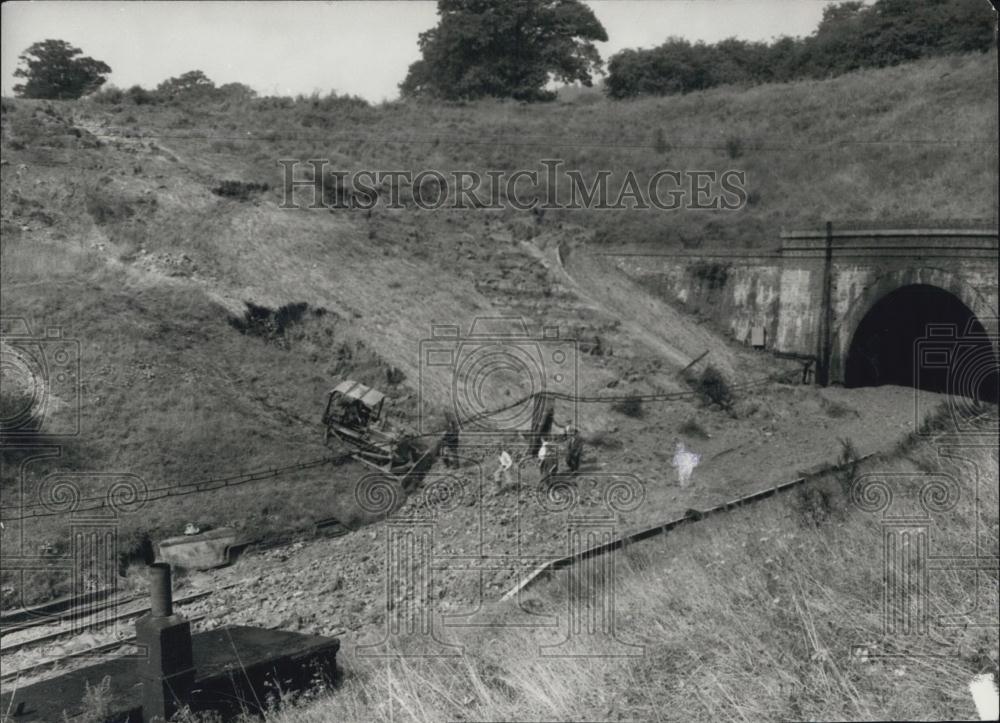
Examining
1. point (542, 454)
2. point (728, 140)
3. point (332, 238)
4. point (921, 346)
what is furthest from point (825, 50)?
point (542, 454)

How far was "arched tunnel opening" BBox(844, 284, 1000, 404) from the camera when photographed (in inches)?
948

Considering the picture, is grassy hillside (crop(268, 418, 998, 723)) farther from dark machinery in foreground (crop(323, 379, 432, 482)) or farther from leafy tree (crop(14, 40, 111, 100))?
leafy tree (crop(14, 40, 111, 100))

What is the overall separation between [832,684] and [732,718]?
67cm

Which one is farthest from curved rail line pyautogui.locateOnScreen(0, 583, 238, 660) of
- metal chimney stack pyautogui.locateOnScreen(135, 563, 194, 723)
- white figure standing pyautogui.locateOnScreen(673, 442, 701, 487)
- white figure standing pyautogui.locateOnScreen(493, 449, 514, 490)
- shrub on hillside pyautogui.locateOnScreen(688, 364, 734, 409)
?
shrub on hillside pyautogui.locateOnScreen(688, 364, 734, 409)

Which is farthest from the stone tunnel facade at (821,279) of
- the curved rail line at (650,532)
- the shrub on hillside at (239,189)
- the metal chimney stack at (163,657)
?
the metal chimney stack at (163,657)

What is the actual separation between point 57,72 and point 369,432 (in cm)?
1932

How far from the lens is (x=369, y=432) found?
18.3m

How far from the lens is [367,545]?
1569cm

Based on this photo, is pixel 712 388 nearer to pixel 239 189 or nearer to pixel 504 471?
pixel 504 471

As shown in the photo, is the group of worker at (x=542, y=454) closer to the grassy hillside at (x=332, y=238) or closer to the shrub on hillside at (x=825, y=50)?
the grassy hillside at (x=332, y=238)

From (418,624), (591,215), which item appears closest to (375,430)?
(418,624)

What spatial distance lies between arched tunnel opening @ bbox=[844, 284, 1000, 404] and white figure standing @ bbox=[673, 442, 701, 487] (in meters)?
7.69

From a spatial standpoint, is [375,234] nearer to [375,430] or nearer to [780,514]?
[375,430]

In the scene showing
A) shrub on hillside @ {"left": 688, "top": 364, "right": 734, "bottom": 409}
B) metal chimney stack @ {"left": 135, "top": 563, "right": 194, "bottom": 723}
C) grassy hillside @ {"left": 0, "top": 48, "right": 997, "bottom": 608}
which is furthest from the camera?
shrub on hillside @ {"left": 688, "top": 364, "right": 734, "bottom": 409}
